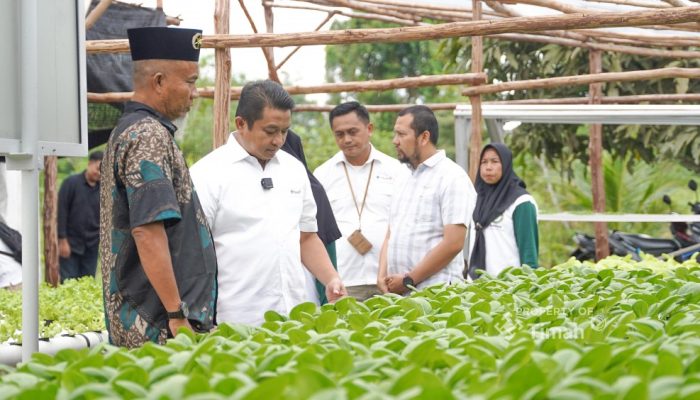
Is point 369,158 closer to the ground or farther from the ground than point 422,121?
Answer: closer to the ground

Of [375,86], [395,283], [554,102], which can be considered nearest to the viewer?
[395,283]

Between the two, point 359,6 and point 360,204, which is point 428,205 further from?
point 359,6

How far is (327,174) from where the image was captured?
646 cm

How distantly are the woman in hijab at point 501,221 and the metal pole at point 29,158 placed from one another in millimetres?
3655

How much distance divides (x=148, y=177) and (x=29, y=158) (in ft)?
1.74

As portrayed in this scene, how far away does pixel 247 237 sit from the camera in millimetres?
4227

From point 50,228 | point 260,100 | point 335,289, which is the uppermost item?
point 260,100

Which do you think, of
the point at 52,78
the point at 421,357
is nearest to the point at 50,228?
the point at 52,78

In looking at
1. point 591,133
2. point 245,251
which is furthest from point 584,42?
point 245,251

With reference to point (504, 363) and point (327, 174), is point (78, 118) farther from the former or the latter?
point (327, 174)

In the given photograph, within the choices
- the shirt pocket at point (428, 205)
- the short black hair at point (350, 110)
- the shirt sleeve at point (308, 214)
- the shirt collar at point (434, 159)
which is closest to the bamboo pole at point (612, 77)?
the short black hair at point (350, 110)

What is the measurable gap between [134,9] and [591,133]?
17.1ft

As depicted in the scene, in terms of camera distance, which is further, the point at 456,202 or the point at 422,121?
the point at 422,121

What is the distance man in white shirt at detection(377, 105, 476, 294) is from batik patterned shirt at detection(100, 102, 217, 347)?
2001 mm
